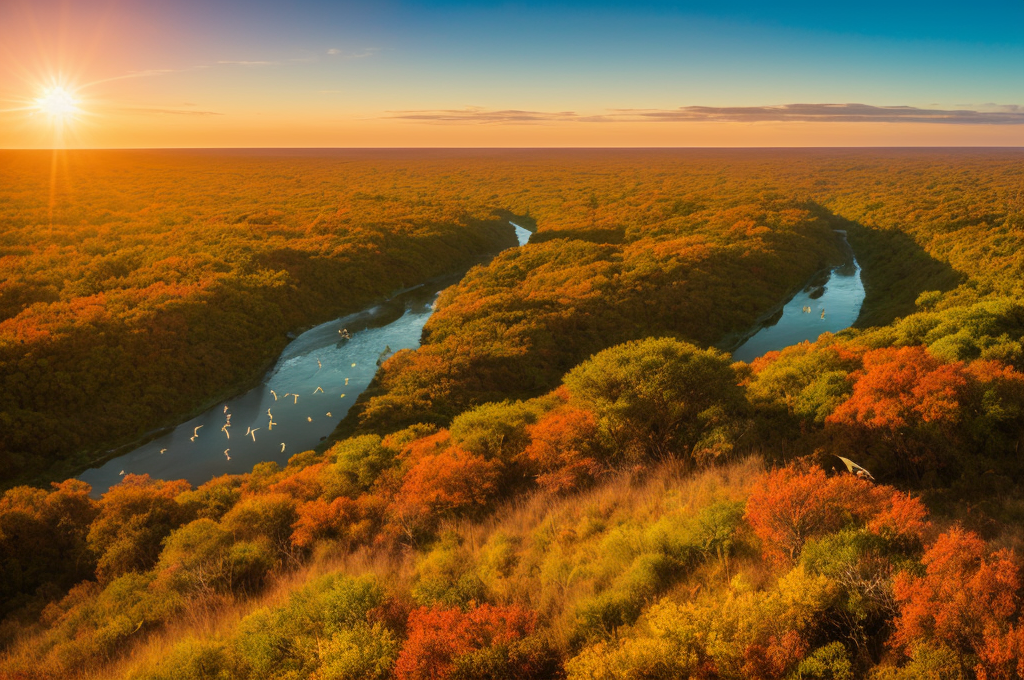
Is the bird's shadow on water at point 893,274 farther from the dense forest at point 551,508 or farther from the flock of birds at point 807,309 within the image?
the flock of birds at point 807,309

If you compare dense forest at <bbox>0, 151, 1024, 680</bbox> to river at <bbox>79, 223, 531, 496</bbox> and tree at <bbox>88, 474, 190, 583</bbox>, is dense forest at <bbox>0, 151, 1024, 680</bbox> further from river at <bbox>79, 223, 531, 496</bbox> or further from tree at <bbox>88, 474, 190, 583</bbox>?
river at <bbox>79, 223, 531, 496</bbox>

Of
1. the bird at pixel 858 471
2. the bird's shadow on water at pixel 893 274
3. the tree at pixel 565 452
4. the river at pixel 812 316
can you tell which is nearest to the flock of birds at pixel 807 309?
the river at pixel 812 316

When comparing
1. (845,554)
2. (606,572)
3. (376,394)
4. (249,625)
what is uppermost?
(845,554)

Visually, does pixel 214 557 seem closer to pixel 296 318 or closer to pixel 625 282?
pixel 296 318

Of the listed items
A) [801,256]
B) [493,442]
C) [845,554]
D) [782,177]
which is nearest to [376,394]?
[493,442]

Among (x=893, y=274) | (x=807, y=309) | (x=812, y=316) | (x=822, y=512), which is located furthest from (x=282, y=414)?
(x=893, y=274)

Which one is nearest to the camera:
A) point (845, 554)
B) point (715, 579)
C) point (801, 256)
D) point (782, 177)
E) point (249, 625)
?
point (845, 554)
